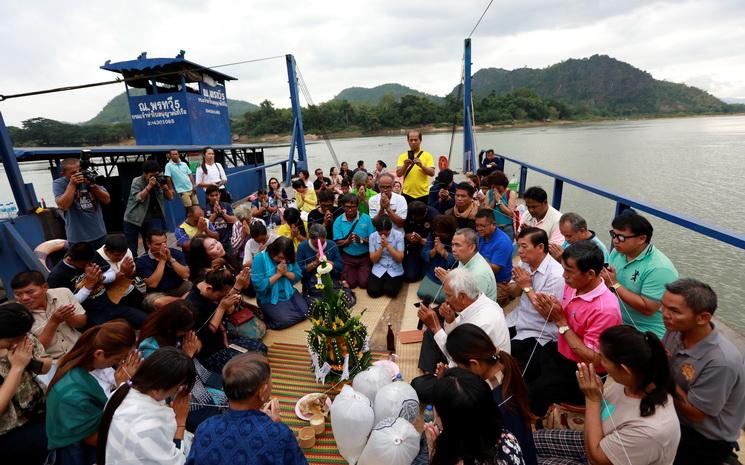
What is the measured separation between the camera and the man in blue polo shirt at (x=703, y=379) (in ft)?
5.59

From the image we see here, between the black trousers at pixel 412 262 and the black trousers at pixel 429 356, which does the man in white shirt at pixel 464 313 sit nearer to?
the black trousers at pixel 429 356

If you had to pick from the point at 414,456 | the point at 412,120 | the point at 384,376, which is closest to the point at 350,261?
the point at 384,376

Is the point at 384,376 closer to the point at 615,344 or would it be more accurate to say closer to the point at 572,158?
the point at 615,344

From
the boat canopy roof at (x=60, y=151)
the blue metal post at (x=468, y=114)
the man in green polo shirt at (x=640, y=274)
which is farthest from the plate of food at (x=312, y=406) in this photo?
the blue metal post at (x=468, y=114)

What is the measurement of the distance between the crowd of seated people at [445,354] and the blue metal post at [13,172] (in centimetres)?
115

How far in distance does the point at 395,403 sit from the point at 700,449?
152cm

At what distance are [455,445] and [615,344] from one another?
2.67 ft

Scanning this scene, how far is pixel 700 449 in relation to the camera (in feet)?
5.94

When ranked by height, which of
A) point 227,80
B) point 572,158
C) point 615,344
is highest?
point 227,80

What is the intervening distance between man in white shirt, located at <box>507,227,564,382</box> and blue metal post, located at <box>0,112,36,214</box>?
18.7 ft

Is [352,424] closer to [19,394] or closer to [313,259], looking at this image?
[19,394]

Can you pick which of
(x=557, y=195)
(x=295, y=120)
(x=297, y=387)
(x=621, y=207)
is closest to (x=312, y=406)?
(x=297, y=387)

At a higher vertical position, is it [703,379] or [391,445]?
[703,379]

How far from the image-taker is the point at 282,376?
3.21 meters
